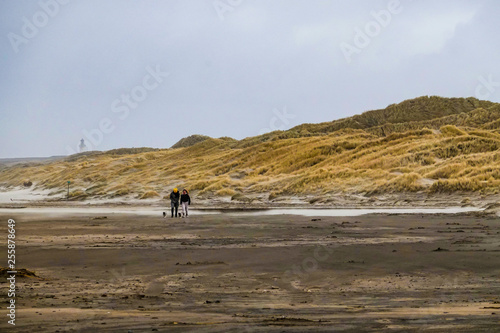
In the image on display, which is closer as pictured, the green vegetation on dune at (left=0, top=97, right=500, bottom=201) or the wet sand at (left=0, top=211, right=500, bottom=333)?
the wet sand at (left=0, top=211, right=500, bottom=333)

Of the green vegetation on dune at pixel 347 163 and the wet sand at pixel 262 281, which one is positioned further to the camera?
the green vegetation on dune at pixel 347 163

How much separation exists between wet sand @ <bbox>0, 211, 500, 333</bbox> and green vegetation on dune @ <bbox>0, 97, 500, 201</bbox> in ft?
78.3

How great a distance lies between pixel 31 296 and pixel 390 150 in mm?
55627

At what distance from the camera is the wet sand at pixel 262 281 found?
6.36m

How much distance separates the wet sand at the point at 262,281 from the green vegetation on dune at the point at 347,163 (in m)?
23.9

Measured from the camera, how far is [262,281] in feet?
32.2

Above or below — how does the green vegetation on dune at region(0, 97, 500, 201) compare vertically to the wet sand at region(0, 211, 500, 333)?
above

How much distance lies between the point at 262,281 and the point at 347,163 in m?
52.6

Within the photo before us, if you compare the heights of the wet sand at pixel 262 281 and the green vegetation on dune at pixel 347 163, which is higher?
the green vegetation on dune at pixel 347 163

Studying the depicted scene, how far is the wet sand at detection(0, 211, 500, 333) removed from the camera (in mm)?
6359

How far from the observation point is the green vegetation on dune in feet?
146

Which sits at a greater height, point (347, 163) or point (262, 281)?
point (347, 163)

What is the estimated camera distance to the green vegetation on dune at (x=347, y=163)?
4438 cm

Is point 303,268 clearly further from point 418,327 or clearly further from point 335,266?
point 418,327
